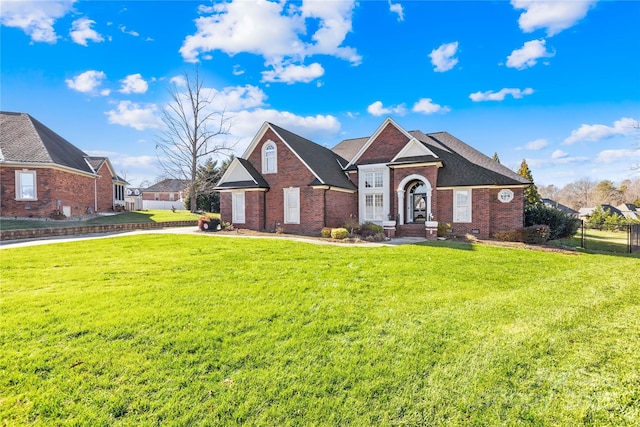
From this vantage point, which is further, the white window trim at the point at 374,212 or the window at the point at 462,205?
the white window trim at the point at 374,212

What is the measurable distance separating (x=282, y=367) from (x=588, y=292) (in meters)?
7.73

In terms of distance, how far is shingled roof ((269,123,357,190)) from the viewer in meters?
19.2

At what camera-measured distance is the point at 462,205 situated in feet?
60.3

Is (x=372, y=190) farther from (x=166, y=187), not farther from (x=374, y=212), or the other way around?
(x=166, y=187)

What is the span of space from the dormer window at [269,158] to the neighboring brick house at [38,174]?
14998 millimetres

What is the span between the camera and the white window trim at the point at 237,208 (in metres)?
21.3

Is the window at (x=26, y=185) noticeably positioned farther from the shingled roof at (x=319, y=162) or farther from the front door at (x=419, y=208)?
the front door at (x=419, y=208)

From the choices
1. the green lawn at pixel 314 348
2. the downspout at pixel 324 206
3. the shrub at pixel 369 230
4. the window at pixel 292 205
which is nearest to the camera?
the green lawn at pixel 314 348

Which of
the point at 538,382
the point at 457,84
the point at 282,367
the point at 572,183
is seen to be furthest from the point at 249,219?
the point at 572,183

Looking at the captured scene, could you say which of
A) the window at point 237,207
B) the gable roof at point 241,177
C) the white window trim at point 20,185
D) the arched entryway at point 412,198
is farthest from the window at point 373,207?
the white window trim at point 20,185

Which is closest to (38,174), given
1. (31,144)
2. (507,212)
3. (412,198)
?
(31,144)

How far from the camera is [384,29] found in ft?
50.0

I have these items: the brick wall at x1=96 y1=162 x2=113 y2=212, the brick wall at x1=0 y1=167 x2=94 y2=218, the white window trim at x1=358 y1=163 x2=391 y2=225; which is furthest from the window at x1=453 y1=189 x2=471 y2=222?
the brick wall at x1=96 y1=162 x2=113 y2=212

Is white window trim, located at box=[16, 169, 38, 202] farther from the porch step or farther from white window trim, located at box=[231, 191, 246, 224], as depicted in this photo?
the porch step
